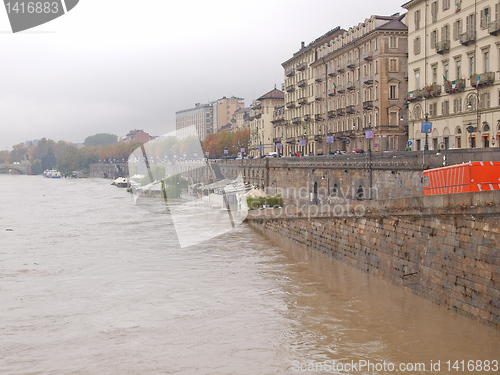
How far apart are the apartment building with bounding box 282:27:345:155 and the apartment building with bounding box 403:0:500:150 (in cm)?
2895

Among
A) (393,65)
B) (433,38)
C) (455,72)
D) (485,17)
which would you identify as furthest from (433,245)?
(393,65)

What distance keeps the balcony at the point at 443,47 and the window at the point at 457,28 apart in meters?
0.78

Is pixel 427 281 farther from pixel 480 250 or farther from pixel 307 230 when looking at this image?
pixel 307 230

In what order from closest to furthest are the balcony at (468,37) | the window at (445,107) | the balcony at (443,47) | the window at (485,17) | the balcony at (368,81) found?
the window at (485,17) → the balcony at (468,37) → the balcony at (443,47) → the window at (445,107) → the balcony at (368,81)

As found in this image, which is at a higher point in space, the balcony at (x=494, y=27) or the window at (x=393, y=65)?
the window at (x=393, y=65)

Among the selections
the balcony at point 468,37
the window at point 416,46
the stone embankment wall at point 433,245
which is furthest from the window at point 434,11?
the stone embankment wall at point 433,245

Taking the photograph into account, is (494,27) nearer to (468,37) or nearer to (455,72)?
(468,37)

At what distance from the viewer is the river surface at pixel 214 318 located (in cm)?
1398

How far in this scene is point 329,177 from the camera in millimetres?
43156

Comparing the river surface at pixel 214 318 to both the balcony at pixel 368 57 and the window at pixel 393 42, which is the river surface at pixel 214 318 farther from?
the window at pixel 393 42

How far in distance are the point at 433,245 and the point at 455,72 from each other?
3078cm

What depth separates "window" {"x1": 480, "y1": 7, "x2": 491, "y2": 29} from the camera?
38969 millimetres

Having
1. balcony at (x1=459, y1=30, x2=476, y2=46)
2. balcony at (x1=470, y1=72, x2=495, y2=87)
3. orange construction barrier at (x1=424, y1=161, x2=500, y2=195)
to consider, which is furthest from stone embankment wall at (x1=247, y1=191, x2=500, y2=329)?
balcony at (x1=459, y1=30, x2=476, y2=46)

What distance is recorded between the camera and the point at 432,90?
4697 centimetres
